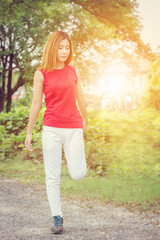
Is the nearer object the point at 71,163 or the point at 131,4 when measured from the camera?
the point at 71,163

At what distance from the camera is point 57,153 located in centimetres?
379

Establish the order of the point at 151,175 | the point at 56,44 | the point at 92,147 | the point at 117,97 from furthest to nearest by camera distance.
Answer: the point at 117,97, the point at 92,147, the point at 151,175, the point at 56,44

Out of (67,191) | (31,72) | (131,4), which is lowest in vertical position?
(67,191)

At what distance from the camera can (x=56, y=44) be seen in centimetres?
368

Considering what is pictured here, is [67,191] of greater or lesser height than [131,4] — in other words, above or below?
below

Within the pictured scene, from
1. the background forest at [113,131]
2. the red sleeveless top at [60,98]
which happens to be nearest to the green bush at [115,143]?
the background forest at [113,131]

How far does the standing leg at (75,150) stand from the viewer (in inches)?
148

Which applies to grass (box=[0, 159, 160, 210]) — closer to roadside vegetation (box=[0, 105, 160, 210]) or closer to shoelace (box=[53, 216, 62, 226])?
roadside vegetation (box=[0, 105, 160, 210])

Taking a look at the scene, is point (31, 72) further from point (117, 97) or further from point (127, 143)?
point (127, 143)

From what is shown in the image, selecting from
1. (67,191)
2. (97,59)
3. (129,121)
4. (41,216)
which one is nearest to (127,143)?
(129,121)

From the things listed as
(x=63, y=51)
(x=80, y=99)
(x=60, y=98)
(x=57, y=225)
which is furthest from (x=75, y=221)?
(x=63, y=51)

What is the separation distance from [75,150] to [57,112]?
46cm

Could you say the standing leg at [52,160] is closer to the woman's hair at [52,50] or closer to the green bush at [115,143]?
the woman's hair at [52,50]

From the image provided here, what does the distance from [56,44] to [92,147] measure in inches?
202
